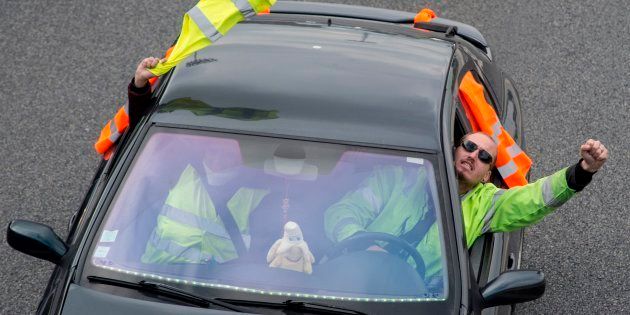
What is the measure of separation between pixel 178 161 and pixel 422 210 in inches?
37.9

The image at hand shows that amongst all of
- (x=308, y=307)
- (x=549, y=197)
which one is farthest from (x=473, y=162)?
(x=308, y=307)

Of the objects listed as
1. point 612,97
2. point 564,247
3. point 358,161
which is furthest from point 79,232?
point 612,97

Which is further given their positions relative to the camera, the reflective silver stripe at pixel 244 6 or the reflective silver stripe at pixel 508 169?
the reflective silver stripe at pixel 508 169

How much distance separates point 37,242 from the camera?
11.5 feet

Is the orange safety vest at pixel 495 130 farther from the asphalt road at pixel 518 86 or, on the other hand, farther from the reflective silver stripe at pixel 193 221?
the reflective silver stripe at pixel 193 221

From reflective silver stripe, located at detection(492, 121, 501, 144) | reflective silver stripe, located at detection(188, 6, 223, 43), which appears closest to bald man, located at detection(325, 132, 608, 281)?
reflective silver stripe, located at detection(492, 121, 501, 144)

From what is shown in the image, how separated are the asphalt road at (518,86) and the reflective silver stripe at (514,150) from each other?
965 millimetres

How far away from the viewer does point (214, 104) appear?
384cm

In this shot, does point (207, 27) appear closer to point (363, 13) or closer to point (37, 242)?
point (37, 242)

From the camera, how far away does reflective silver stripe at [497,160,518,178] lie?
4.52 metres

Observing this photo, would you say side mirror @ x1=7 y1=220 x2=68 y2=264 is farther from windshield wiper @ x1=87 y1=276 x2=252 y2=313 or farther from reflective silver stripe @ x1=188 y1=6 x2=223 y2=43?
reflective silver stripe @ x1=188 y1=6 x2=223 y2=43

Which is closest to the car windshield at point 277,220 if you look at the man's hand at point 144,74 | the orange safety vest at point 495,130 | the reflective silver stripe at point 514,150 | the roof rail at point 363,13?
the man's hand at point 144,74

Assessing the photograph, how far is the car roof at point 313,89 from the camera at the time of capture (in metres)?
3.75

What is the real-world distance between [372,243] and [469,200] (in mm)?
731
